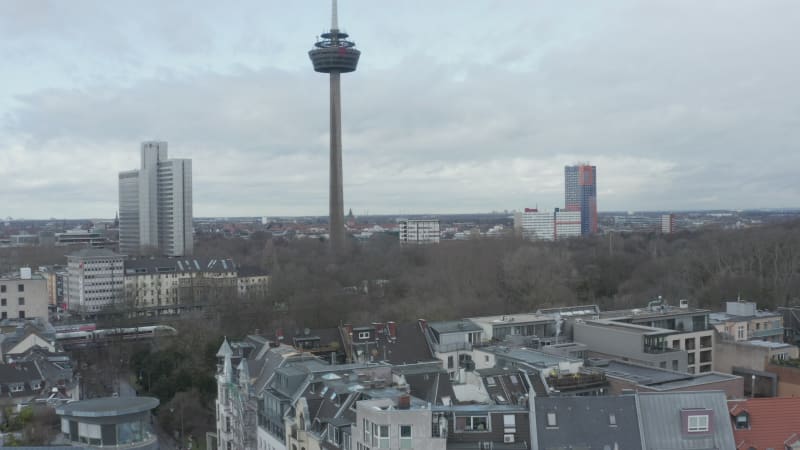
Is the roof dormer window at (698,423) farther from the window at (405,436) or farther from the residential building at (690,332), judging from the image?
the residential building at (690,332)

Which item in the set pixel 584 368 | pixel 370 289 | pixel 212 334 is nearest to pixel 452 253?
pixel 370 289

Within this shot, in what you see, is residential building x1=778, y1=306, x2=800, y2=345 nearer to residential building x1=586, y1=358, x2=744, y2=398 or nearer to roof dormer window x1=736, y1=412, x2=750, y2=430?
residential building x1=586, y1=358, x2=744, y2=398

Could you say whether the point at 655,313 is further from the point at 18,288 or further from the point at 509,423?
the point at 18,288

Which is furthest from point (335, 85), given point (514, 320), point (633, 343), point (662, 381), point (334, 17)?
point (662, 381)

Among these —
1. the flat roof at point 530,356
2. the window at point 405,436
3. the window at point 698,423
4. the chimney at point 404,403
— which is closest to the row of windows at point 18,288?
the flat roof at point 530,356

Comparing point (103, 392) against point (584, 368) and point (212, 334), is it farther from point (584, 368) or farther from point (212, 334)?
point (584, 368)

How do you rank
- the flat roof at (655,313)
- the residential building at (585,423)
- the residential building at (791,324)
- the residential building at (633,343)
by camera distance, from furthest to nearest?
the residential building at (791,324)
the flat roof at (655,313)
the residential building at (633,343)
the residential building at (585,423)
